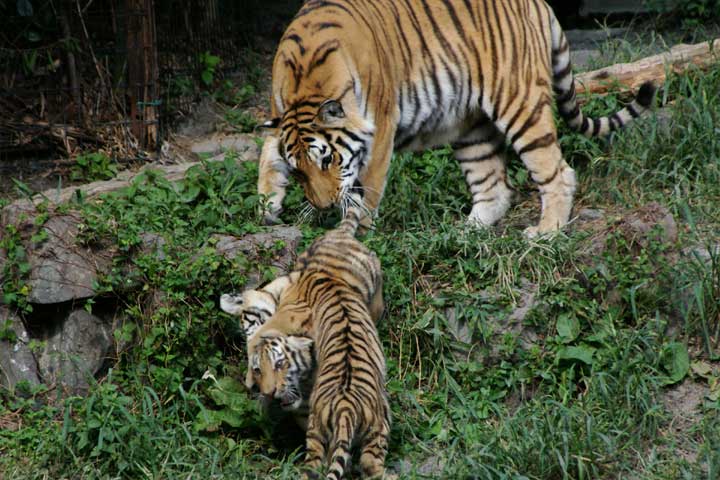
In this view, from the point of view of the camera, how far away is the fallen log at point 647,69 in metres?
6.81

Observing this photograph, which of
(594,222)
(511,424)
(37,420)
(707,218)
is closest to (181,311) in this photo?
(37,420)

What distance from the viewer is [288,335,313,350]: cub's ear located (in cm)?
450

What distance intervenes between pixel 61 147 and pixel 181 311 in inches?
108

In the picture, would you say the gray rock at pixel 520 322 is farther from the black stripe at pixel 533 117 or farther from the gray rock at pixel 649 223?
the black stripe at pixel 533 117

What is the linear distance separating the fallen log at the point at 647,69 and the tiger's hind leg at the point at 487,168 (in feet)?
3.52

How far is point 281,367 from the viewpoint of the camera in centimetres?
444

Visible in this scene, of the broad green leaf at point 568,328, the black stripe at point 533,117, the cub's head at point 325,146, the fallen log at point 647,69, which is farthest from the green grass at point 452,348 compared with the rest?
the fallen log at point 647,69

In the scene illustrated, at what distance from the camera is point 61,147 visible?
7.31m

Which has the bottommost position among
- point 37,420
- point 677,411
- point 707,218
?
point 37,420

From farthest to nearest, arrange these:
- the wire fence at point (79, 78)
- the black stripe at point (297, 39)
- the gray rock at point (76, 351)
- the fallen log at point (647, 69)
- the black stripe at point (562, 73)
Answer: the wire fence at point (79, 78) < the fallen log at point (647, 69) < the black stripe at point (562, 73) < the black stripe at point (297, 39) < the gray rock at point (76, 351)

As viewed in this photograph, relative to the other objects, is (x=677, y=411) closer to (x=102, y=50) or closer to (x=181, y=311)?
(x=181, y=311)

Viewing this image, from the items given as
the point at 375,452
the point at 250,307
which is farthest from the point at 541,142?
the point at 375,452

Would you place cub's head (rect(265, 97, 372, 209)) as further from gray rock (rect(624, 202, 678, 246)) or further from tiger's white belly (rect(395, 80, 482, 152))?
gray rock (rect(624, 202, 678, 246))

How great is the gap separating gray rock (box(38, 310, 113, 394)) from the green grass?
5.9 inches
